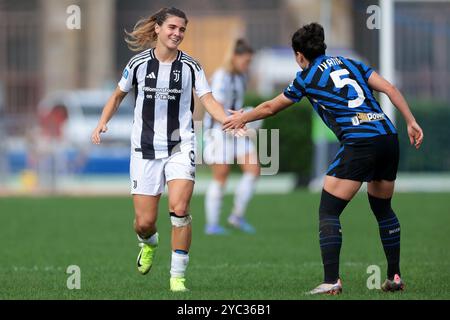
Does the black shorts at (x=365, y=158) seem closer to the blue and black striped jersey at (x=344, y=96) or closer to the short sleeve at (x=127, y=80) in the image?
the blue and black striped jersey at (x=344, y=96)

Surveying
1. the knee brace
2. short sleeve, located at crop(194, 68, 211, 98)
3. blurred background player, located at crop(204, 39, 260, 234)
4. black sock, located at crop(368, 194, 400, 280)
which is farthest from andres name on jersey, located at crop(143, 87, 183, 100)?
blurred background player, located at crop(204, 39, 260, 234)

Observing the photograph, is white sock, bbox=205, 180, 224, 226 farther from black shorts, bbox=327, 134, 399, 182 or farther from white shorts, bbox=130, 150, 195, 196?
black shorts, bbox=327, 134, 399, 182

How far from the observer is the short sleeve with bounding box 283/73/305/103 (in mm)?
8703

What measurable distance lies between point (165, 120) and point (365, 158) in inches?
67.8

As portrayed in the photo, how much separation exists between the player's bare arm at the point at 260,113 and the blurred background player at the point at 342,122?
103 mm

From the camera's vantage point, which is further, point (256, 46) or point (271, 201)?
point (256, 46)

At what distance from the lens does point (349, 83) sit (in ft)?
28.2

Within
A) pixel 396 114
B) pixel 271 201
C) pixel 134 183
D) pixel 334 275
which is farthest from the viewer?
pixel 396 114

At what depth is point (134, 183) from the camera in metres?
9.34

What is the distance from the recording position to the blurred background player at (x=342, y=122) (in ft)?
28.2

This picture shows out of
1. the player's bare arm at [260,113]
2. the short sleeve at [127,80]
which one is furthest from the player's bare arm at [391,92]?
the short sleeve at [127,80]
